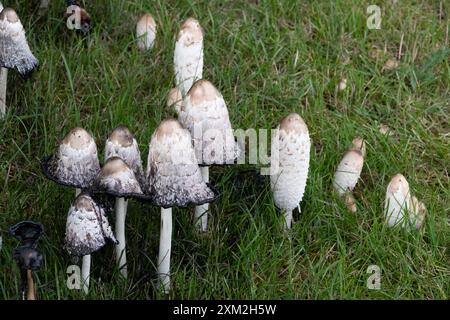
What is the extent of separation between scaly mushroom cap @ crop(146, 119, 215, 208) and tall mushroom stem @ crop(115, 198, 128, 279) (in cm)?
20

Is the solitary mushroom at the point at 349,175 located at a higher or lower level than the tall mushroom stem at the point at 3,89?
lower

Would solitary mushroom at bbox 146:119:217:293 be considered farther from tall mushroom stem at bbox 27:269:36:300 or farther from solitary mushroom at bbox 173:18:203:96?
solitary mushroom at bbox 173:18:203:96

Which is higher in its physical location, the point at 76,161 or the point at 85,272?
the point at 76,161

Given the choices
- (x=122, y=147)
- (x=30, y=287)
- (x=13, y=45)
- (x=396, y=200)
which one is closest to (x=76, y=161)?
(x=122, y=147)

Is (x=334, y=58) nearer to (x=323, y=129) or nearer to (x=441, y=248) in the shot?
(x=323, y=129)

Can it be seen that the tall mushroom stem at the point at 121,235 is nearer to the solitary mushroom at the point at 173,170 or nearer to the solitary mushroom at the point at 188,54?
the solitary mushroom at the point at 173,170

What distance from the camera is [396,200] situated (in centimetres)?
366

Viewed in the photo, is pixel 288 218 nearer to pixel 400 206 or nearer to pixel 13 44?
pixel 400 206

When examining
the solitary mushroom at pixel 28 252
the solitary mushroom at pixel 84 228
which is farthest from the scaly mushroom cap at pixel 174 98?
the solitary mushroom at pixel 28 252

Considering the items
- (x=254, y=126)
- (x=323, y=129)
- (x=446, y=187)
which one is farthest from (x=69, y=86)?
(x=446, y=187)

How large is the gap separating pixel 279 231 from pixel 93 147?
916 millimetres

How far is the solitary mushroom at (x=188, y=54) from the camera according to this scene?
13.0 ft

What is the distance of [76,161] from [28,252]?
398 millimetres

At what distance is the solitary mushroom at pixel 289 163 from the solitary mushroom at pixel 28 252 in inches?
43.0
